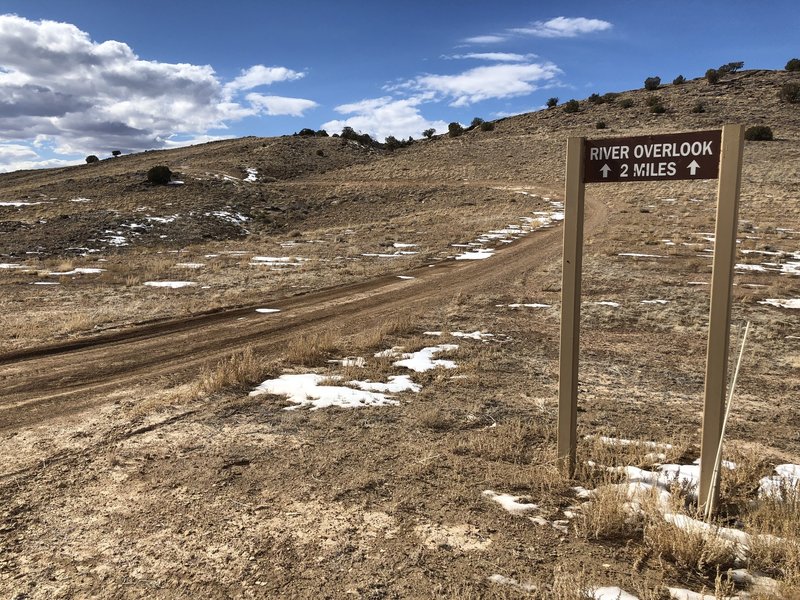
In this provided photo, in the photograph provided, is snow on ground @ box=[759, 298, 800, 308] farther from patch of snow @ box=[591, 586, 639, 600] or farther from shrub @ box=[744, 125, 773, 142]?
shrub @ box=[744, 125, 773, 142]

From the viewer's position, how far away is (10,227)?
2784cm

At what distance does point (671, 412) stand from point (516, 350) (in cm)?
329

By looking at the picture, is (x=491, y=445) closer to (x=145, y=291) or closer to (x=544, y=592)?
(x=544, y=592)

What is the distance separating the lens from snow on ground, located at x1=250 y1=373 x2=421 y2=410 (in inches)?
282

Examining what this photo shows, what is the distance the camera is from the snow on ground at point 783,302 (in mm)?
13008

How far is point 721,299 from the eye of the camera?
13.5 feet

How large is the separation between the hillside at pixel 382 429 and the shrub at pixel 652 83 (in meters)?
70.4

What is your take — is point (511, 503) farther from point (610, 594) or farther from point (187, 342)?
point (187, 342)

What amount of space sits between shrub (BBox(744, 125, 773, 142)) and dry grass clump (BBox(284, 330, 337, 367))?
55.5 meters

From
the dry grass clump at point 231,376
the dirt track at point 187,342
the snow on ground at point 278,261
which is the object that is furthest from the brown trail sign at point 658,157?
the snow on ground at point 278,261

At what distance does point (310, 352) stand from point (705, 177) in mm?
6540

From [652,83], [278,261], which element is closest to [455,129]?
[652,83]

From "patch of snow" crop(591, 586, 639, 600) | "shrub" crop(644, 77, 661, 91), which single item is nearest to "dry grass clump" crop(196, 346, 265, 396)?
"patch of snow" crop(591, 586, 639, 600)

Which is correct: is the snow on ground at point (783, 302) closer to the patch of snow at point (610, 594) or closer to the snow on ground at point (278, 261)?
the patch of snow at point (610, 594)
